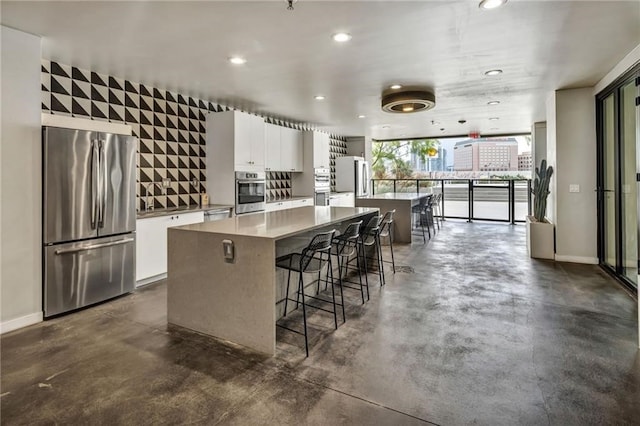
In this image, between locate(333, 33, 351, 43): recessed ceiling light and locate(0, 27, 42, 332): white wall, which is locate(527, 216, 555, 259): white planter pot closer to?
locate(333, 33, 351, 43): recessed ceiling light

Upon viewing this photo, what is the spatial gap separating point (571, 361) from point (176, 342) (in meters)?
2.77

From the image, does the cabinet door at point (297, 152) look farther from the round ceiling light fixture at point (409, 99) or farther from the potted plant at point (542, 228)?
the potted plant at point (542, 228)

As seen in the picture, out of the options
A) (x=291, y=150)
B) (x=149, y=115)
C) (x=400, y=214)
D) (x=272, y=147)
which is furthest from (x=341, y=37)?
(x=400, y=214)

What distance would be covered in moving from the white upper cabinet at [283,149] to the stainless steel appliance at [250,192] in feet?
2.22

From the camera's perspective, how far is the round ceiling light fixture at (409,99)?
4754mm

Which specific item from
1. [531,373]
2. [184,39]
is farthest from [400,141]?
[531,373]

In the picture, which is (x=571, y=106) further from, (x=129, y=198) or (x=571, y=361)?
(x=129, y=198)

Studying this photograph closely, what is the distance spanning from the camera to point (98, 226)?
3.38 m

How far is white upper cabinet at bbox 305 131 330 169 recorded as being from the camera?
7410 millimetres

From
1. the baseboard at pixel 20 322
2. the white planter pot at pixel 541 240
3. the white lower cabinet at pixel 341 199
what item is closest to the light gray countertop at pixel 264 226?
the baseboard at pixel 20 322

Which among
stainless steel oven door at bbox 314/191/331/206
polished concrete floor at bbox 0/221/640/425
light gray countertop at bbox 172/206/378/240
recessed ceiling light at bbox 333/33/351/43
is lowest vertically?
polished concrete floor at bbox 0/221/640/425

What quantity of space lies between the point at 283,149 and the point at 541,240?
15.2 feet

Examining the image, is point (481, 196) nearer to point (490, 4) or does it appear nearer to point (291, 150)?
point (291, 150)

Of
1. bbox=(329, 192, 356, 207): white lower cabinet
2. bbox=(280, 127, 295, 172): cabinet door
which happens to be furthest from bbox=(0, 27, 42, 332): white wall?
bbox=(329, 192, 356, 207): white lower cabinet
